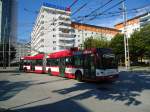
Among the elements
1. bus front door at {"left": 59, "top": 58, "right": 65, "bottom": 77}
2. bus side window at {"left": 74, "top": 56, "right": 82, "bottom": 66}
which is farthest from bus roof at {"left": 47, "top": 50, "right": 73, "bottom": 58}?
bus side window at {"left": 74, "top": 56, "right": 82, "bottom": 66}

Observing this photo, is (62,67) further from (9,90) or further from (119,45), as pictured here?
(119,45)

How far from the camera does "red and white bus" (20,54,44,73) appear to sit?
30.6 m

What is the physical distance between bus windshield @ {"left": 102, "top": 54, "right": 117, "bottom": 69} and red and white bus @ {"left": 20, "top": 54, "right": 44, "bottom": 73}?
573 inches

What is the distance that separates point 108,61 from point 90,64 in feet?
4.93

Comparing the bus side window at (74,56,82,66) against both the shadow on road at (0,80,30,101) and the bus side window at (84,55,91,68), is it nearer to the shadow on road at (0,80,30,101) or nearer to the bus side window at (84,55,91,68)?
the bus side window at (84,55,91,68)

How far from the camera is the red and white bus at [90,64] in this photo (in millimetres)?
16750

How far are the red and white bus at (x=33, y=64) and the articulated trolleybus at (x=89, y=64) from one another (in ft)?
25.9

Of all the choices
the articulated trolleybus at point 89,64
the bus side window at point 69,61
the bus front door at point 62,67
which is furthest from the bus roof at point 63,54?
the bus front door at point 62,67

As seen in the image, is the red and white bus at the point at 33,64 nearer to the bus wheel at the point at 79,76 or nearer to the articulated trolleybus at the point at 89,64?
the articulated trolleybus at the point at 89,64

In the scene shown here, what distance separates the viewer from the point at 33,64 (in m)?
33.2

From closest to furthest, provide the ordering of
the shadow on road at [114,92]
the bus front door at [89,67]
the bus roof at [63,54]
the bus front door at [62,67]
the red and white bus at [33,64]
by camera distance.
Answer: the shadow on road at [114,92]
the bus front door at [89,67]
the bus roof at [63,54]
the bus front door at [62,67]
the red and white bus at [33,64]

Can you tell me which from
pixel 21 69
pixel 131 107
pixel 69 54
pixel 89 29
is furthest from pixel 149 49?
pixel 89 29

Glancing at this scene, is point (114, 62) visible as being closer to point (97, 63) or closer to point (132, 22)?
point (97, 63)

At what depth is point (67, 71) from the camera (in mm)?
21547
